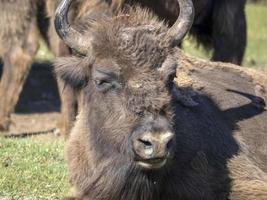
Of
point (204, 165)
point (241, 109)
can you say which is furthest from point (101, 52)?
point (241, 109)

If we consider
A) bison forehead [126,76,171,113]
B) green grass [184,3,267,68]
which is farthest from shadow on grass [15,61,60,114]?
bison forehead [126,76,171,113]

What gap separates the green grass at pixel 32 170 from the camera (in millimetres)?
7398

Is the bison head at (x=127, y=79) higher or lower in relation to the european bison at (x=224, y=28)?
higher

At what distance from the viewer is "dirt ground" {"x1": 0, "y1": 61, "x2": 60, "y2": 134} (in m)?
12.6

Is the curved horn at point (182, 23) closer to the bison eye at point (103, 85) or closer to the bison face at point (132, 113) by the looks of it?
the bison face at point (132, 113)

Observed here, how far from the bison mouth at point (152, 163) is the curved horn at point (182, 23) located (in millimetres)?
992

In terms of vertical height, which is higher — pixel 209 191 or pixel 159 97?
pixel 159 97

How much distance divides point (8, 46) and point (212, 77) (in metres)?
4.72

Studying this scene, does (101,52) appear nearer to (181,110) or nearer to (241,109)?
(181,110)

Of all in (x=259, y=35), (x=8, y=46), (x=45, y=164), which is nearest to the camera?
(x=45, y=164)

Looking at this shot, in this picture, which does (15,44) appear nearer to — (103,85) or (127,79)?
(103,85)

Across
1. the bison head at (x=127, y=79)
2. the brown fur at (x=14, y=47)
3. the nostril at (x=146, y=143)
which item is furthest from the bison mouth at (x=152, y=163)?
the brown fur at (x=14, y=47)

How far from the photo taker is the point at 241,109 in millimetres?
7457

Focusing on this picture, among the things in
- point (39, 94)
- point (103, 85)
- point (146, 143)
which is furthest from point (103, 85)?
point (39, 94)
